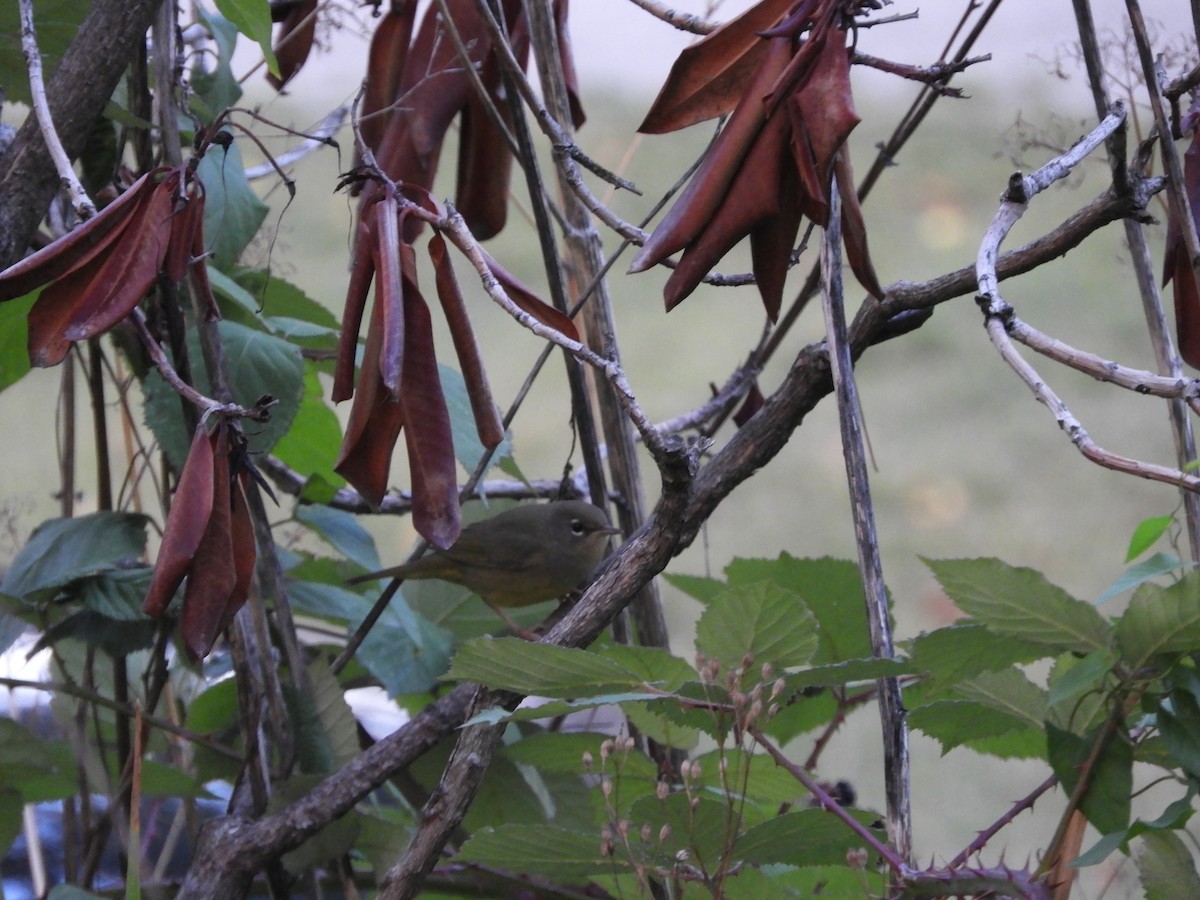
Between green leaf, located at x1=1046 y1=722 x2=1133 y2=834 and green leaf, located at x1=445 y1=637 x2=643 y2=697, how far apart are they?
1.11 feet

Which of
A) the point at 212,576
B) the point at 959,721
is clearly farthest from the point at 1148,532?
the point at 212,576

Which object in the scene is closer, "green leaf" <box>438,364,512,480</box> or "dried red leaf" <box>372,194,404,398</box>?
"dried red leaf" <box>372,194,404,398</box>

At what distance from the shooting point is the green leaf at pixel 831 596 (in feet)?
4.79

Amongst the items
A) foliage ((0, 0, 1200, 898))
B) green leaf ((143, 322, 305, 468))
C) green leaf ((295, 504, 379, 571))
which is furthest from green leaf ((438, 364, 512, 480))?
green leaf ((295, 504, 379, 571))

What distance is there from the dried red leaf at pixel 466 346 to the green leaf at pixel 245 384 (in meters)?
0.41

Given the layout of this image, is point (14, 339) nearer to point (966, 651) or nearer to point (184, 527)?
point (184, 527)

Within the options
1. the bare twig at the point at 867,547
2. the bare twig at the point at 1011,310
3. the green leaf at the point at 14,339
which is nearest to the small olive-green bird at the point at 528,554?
the green leaf at the point at 14,339

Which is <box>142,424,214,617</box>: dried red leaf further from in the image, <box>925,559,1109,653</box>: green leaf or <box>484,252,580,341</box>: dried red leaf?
<box>925,559,1109,653</box>: green leaf

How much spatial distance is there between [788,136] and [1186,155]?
1.32ft

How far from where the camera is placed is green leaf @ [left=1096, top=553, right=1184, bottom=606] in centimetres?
89

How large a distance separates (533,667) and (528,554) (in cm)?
182

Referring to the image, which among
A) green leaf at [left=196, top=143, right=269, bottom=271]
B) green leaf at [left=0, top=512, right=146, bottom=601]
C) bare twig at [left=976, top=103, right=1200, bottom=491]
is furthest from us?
green leaf at [left=196, top=143, right=269, bottom=271]

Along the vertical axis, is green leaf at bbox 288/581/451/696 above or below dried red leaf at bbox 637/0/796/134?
below

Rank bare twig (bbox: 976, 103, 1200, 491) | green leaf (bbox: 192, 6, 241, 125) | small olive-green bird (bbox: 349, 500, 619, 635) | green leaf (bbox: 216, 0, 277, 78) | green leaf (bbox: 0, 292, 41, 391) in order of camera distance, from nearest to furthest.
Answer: bare twig (bbox: 976, 103, 1200, 491)
green leaf (bbox: 216, 0, 277, 78)
green leaf (bbox: 0, 292, 41, 391)
green leaf (bbox: 192, 6, 241, 125)
small olive-green bird (bbox: 349, 500, 619, 635)
